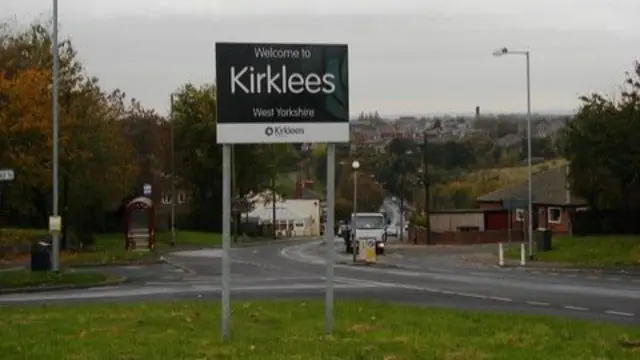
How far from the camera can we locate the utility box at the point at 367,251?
44.2 metres

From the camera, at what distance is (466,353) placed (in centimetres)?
1068

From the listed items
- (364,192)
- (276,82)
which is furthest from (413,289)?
(364,192)

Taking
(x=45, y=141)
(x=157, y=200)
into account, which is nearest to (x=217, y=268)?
(x=45, y=141)

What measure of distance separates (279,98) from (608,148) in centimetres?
3612

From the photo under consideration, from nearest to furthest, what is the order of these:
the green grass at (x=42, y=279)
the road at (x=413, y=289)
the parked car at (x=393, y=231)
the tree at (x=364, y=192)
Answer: the road at (x=413, y=289) → the green grass at (x=42, y=279) → the parked car at (x=393, y=231) → the tree at (x=364, y=192)

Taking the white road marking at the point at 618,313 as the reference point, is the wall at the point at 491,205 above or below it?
above

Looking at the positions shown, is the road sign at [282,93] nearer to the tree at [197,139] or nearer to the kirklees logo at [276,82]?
the kirklees logo at [276,82]

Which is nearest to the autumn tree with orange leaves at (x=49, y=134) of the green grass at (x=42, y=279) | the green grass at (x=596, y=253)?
the green grass at (x=42, y=279)

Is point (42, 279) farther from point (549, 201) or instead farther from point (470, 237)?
point (470, 237)

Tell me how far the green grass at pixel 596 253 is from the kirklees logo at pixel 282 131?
27794mm

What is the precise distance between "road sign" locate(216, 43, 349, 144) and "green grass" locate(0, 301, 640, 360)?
100 inches

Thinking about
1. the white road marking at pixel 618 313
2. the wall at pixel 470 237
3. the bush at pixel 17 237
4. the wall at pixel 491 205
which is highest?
the wall at pixel 491 205

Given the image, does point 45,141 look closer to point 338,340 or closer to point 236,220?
point 338,340

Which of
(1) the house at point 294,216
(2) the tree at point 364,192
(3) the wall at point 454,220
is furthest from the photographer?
(1) the house at point 294,216
